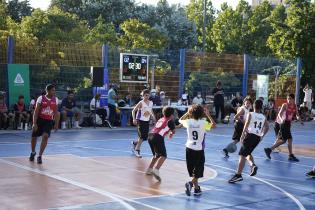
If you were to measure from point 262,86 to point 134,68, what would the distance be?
8.67 m

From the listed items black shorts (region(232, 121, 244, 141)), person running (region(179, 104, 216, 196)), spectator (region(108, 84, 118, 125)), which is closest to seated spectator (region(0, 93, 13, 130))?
spectator (region(108, 84, 118, 125))

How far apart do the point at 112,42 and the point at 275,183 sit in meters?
28.6

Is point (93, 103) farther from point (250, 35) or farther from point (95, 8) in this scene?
point (250, 35)

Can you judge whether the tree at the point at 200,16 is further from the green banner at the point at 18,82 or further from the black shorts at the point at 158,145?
the black shorts at the point at 158,145

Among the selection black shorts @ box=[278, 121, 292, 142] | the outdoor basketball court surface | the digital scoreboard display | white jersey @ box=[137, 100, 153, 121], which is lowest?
the outdoor basketball court surface

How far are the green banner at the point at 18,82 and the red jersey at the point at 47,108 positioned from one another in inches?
323

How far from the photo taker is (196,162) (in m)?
9.81

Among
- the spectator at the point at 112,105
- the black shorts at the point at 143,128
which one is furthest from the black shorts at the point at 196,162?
the spectator at the point at 112,105

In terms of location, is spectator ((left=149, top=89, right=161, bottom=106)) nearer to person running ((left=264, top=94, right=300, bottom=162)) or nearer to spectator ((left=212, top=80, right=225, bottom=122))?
spectator ((left=212, top=80, right=225, bottom=122))

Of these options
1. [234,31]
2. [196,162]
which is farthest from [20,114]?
[234,31]

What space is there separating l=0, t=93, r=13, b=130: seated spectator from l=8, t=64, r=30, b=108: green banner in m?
0.86

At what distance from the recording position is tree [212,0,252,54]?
54.2 m

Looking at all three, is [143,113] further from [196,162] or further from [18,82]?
[18,82]

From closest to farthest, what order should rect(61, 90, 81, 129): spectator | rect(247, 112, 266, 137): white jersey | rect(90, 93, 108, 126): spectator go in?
rect(247, 112, 266, 137): white jersey
rect(61, 90, 81, 129): spectator
rect(90, 93, 108, 126): spectator
